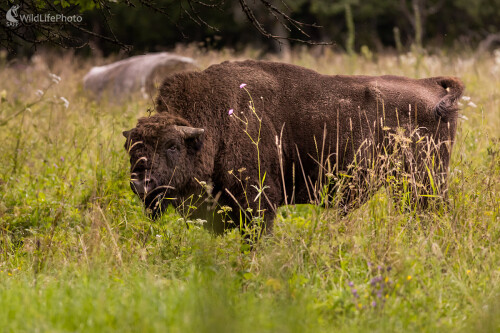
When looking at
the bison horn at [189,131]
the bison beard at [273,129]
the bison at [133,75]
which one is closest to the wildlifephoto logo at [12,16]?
the bison beard at [273,129]

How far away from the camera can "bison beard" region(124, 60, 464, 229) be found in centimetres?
543

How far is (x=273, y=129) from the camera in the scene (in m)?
5.96

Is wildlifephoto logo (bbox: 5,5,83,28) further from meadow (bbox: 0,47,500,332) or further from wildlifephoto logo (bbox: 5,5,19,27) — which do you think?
meadow (bbox: 0,47,500,332)

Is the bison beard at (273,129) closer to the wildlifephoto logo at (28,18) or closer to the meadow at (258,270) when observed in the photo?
the meadow at (258,270)

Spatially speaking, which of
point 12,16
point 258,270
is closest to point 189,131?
point 258,270

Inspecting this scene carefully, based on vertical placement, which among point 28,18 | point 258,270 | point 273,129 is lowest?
point 258,270

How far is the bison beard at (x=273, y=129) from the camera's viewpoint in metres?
5.43

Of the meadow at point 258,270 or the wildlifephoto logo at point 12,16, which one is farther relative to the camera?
the wildlifephoto logo at point 12,16

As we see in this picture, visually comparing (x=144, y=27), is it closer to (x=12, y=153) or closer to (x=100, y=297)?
(x=12, y=153)

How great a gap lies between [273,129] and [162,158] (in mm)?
1178

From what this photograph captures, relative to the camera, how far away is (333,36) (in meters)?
34.8

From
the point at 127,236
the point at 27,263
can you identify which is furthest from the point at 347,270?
the point at 27,263

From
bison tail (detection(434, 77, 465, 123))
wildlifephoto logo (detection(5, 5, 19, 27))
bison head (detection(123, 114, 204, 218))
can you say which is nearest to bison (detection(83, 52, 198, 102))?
wildlifephoto logo (detection(5, 5, 19, 27))

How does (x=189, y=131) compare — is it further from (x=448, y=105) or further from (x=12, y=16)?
(x=448, y=105)
